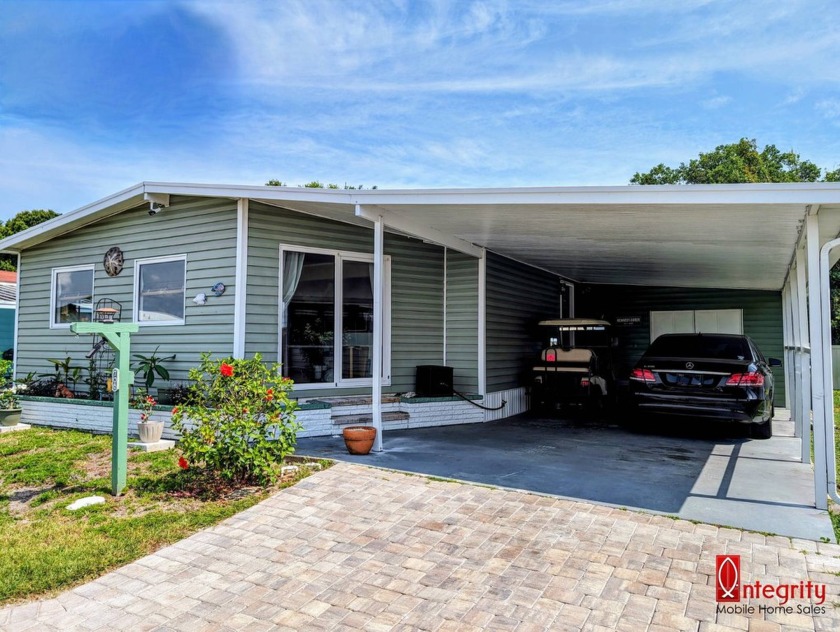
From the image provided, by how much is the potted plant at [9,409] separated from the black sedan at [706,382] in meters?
8.79

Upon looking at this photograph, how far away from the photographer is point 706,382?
22.0ft

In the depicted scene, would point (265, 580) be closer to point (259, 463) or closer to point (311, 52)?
point (259, 463)

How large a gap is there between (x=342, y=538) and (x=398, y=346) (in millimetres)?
4747

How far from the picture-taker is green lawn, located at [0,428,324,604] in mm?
3461

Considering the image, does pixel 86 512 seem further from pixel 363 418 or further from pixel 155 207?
pixel 155 207

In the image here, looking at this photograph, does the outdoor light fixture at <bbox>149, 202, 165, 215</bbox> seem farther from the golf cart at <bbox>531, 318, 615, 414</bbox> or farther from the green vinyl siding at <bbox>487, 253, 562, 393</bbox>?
the golf cart at <bbox>531, 318, 615, 414</bbox>

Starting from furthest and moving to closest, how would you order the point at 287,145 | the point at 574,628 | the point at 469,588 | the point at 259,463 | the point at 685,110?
the point at 287,145 → the point at 685,110 → the point at 259,463 → the point at 469,588 → the point at 574,628

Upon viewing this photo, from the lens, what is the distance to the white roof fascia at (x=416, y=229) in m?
6.20

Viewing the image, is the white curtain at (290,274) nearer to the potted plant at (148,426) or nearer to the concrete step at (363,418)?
the concrete step at (363,418)

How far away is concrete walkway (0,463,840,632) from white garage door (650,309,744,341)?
8.54m

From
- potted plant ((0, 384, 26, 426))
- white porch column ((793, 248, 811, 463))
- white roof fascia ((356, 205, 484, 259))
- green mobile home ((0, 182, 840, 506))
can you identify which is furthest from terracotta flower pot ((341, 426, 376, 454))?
potted plant ((0, 384, 26, 426))

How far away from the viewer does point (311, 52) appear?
33.9 ft

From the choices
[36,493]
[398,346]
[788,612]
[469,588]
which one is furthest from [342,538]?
[398,346]

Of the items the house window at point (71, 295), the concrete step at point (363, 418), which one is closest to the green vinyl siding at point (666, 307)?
the concrete step at point (363, 418)
